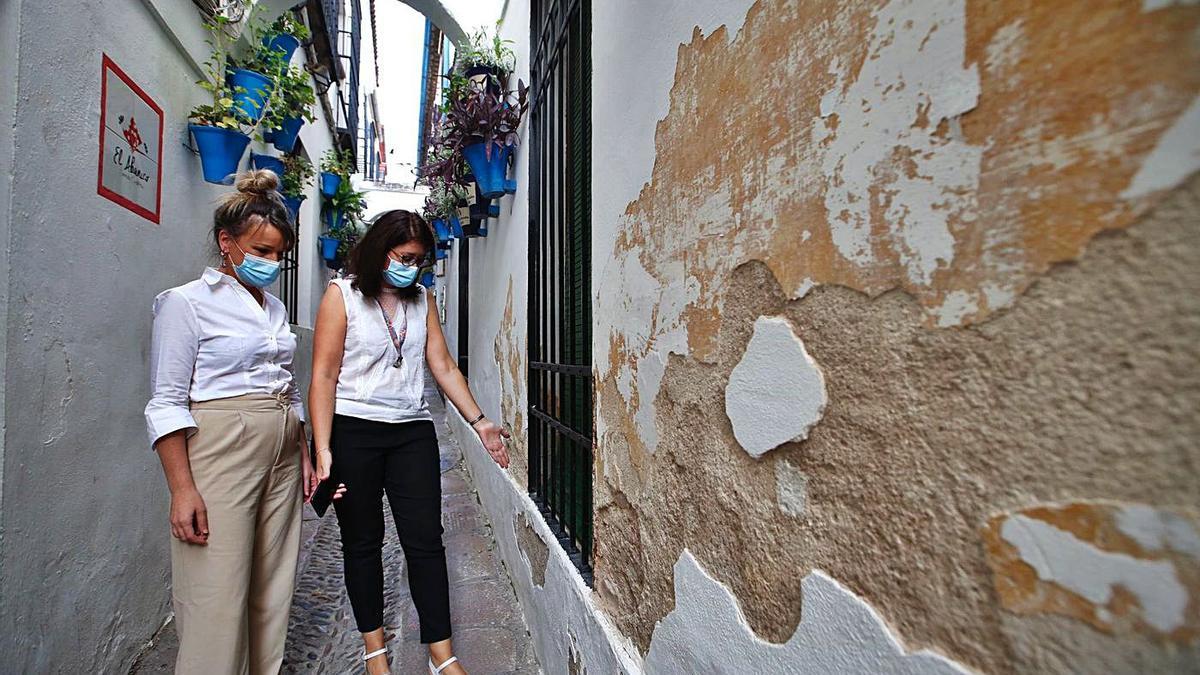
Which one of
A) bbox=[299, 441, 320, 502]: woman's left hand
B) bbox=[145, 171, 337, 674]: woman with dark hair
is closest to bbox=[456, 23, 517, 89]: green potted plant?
bbox=[145, 171, 337, 674]: woman with dark hair

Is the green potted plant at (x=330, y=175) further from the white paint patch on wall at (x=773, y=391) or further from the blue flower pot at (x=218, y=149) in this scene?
the white paint patch on wall at (x=773, y=391)

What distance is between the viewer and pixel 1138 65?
420 mm

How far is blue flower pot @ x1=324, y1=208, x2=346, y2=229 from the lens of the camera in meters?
8.12

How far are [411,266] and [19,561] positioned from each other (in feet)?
4.14

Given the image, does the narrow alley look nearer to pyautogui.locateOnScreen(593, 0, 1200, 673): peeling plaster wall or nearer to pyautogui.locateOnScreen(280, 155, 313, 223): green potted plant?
pyautogui.locateOnScreen(593, 0, 1200, 673): peeling plaster wall

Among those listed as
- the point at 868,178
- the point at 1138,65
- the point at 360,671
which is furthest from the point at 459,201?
the point at 1138,65

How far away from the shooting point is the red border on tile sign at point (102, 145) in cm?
195

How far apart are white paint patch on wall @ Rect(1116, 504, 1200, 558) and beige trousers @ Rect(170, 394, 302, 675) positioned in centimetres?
179

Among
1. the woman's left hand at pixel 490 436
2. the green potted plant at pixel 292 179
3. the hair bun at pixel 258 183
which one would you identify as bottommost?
the woman's left hand at pixel 490 436

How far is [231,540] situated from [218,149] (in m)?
1.94

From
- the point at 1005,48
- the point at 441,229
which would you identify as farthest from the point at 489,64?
the point at 441,229

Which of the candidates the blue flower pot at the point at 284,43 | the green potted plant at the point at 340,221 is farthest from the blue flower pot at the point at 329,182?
the blue flower pot at the point at 284,43

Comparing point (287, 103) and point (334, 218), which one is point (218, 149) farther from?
point (334, 218)

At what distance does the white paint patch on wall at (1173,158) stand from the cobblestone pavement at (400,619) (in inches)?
81.8
